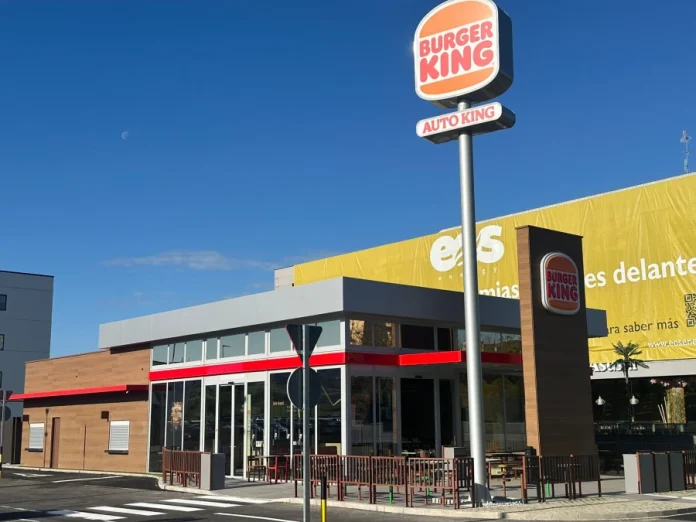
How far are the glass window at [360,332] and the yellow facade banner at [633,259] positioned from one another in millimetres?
34389

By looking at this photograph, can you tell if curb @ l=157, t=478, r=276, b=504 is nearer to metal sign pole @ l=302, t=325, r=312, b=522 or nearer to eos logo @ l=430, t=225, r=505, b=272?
metal sign pole @ l=302, t=325, r=312, b=522

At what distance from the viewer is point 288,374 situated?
80.2 feet

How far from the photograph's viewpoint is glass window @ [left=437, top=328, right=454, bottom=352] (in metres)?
25.7

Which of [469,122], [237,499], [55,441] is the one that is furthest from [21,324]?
[469,122]

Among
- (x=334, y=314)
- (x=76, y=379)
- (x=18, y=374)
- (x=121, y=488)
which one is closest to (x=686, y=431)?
(x=334, y=314)

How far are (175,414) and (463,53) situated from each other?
16.4m

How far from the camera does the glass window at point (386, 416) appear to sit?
925 inches

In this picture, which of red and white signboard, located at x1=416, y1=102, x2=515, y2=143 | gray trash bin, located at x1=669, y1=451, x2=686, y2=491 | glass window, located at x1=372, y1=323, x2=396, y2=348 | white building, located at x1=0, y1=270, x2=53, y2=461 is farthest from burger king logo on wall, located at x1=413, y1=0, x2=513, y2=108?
white building, located at x1=0, y1=270, x2=53, y2=461

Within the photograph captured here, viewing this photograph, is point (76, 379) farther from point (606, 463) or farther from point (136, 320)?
point (606, 463)

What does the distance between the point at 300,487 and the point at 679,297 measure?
37.6 m

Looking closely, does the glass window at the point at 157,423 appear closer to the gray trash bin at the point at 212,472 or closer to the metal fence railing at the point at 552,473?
the gray trash bin at the point at 212,472

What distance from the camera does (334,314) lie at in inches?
918

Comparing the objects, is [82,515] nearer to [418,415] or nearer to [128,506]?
[128,506]

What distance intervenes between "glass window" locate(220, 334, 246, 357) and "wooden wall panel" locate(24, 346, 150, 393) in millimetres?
4701
